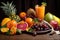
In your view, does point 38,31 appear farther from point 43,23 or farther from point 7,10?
point 7,10

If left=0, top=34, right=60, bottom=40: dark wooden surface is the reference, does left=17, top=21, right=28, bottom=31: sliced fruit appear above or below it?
above

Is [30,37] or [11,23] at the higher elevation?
[11,23]

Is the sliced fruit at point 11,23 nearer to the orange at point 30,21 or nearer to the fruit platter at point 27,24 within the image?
the fruit platter at point 27,24

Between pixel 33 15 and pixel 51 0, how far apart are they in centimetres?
97

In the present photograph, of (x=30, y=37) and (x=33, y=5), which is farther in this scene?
(x=33, y=5)

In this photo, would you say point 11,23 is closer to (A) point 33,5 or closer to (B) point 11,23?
(B) point 11,23

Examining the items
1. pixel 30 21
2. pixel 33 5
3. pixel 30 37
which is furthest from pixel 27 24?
pixel 33 5

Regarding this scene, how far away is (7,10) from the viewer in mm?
1828

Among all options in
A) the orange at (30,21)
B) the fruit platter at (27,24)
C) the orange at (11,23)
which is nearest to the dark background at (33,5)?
the fruit platter at (27,24)

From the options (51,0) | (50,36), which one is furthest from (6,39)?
(51,0)

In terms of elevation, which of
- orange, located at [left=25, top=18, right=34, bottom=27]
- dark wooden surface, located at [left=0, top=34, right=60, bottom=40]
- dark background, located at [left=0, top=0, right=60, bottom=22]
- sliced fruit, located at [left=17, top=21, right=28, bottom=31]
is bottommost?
dark wooden surface, located at [left=0, top=34, right=60, bottom=40]

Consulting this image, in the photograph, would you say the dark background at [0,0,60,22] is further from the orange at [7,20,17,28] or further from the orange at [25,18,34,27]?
the orange at [7,20,17,28]

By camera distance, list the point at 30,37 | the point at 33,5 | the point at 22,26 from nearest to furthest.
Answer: the point at 30,37 → the point at 22,26 → the point at 33,5

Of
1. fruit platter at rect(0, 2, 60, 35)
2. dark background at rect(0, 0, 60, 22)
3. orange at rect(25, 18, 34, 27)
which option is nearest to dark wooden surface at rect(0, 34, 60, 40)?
fruit platter at rect(0, 2, 60, 35)
